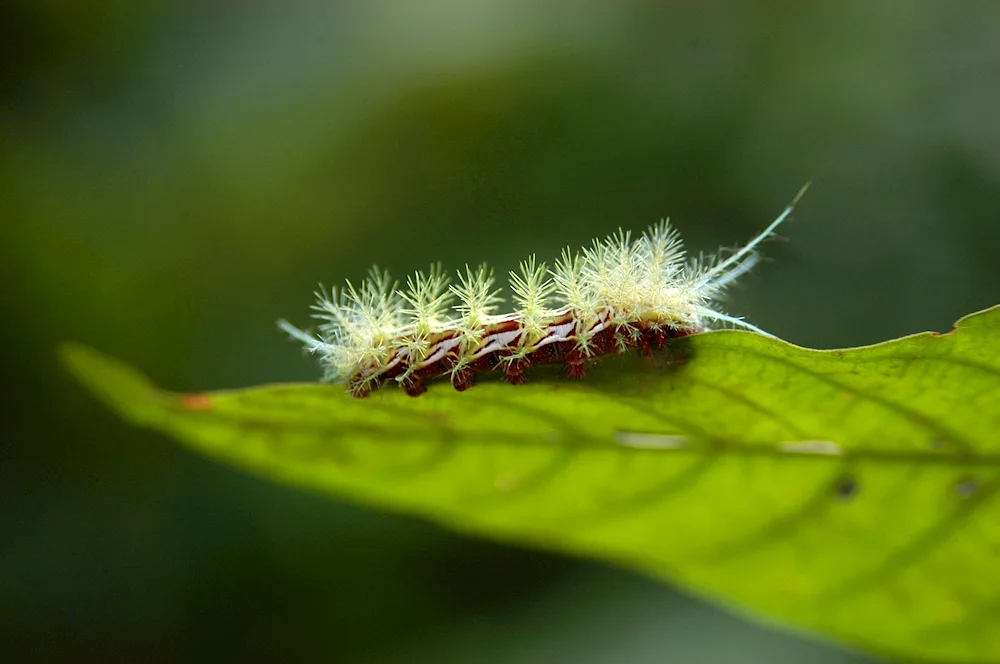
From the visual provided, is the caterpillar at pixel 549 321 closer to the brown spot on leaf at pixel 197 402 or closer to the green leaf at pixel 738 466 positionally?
the green leaf at pixel 738 466

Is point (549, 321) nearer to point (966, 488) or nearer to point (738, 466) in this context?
point (738, 466)

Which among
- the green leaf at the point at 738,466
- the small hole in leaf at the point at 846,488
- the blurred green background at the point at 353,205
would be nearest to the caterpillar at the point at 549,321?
the green leaf at the point at 738,466

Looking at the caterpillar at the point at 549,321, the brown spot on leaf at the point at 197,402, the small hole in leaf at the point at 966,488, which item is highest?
the caterpillar at the point at 549,321

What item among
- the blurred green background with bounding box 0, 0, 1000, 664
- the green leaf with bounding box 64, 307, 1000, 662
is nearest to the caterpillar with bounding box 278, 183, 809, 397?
the green leaf with bounding box 64, 307, 1000, 662

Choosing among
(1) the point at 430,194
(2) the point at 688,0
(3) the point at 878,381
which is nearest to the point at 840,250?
(2) the point at 688,0

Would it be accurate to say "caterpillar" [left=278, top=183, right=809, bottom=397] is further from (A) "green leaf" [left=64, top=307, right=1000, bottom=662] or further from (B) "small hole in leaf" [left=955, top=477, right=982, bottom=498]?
(B) "small hole in leaf" [left=955, top=477, right=982, bottom=498]

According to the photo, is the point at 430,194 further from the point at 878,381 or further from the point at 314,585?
the point at 878,381

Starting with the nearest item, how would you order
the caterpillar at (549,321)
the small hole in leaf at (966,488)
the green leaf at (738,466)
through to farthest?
1. the green leaf at (738,466)
2. the small hole in leaf at (966,488)
3. the caterpillar at (549,321)
